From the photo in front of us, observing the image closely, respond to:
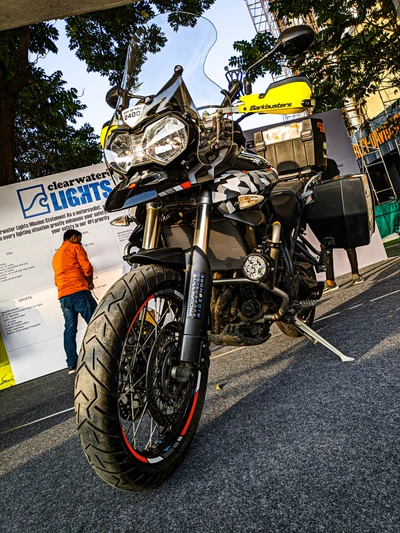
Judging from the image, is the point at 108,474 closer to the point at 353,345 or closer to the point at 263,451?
the point at 263,451

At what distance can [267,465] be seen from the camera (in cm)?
156

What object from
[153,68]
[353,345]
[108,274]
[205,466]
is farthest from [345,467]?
[108,274]

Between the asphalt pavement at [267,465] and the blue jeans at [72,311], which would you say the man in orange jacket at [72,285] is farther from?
the asphalt pavement at [267,465]

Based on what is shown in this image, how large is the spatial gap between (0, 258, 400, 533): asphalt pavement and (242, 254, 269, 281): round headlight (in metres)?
0.62

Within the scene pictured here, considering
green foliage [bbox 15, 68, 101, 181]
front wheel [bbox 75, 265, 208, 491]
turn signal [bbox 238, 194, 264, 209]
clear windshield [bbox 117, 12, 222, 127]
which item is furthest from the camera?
green foliage [bbox 15, 68, 101, 181]

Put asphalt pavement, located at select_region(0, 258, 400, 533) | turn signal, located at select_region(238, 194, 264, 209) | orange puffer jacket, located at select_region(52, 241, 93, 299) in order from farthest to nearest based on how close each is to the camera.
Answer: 1. orange puffer jacket, located at select_region(52, 241, 93, 299)
2. turn signal, located at select_region(238, 194, 264, 209)
3. asphalt pavement, located at select_region(0, 258, 400, 533)

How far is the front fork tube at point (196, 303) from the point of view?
1.77 metres

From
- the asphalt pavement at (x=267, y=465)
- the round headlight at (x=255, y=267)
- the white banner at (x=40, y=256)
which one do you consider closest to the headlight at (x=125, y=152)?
the round headlight at (x=255, y=267)

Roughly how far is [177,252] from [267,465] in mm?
910

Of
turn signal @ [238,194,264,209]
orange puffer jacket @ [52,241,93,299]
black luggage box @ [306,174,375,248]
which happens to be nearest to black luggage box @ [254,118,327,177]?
black luggage box @ [306,174,375,248]

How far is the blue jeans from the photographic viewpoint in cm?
602

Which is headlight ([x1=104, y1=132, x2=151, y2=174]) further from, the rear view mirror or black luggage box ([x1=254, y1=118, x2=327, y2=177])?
black luggage box ([x1=254, y1=118, x2=327, y2=177])

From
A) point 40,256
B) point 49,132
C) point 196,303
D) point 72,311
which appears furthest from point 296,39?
point 49,132

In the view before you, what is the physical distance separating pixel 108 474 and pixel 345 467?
0.79 m
